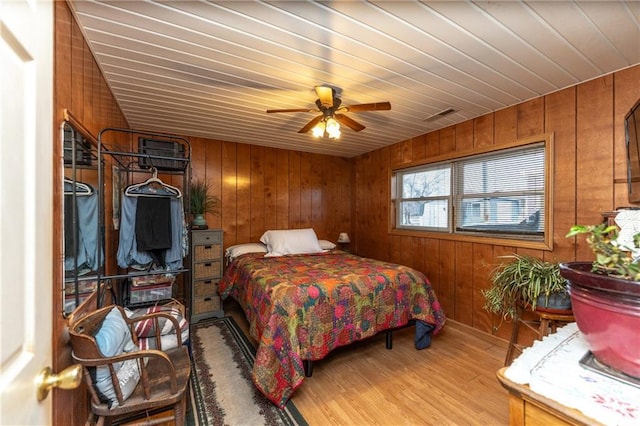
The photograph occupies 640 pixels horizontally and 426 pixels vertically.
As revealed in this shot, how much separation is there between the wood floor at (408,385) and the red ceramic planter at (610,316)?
133 centimetres

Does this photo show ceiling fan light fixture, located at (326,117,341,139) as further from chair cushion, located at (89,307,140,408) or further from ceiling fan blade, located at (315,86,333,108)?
chair cushion, located at (89,307,140,408)

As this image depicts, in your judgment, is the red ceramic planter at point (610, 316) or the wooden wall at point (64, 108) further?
the wooden wall at point (64, 108)

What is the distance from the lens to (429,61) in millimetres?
1858

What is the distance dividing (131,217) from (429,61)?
2426 millimetres

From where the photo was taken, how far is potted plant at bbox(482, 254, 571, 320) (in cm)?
184

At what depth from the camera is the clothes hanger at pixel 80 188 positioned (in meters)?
1.25

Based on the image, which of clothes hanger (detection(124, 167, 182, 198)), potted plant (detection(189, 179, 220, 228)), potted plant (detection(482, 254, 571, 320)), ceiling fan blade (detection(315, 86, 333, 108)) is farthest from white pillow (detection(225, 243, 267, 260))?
potted plant (detection(482, 254, 571, 320))

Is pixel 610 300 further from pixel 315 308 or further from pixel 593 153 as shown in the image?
pixel 593 153

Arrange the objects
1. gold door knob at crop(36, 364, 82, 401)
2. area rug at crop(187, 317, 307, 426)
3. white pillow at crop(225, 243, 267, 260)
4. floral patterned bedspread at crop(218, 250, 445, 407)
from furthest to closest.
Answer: white pillow at crop(225, 243, 267, 260) < floral patterned bedspread at crop(218, 250, 445, 407) < area rug at crop(187, 317, 307, 426) < gold door knob at crop(36, 364, 82, 401)

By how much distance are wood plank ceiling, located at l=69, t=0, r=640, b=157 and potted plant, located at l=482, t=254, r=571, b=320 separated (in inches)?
57.1

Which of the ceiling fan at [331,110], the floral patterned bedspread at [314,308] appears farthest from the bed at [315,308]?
the ceiling fan at [331,110]

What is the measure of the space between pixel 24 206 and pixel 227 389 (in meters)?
1.90

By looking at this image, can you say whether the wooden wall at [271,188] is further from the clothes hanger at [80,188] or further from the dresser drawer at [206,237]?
the clothes hanger at [80,188]

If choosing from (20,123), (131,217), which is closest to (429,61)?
(20,123)
